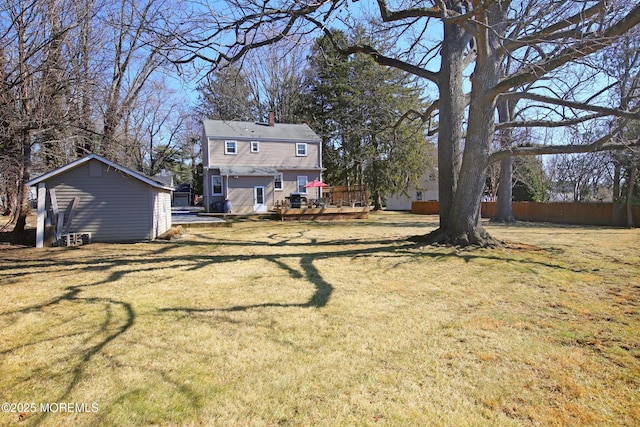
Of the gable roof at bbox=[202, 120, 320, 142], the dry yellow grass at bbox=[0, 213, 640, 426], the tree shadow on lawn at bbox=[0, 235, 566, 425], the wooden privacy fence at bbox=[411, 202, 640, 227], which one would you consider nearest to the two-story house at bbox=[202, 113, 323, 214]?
the gable roof at bbox=[202, 120, 320, 142]

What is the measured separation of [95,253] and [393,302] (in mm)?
8182

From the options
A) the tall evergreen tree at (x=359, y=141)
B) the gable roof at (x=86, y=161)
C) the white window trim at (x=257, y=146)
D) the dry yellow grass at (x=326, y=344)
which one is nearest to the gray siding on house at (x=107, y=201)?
the gable roof at (x=86, y=161)

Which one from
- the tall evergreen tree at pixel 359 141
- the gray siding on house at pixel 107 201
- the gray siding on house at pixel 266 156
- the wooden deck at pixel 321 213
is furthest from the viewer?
the tall evergreen tree at pixel 359 141

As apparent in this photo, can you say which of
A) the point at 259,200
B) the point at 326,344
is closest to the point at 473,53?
the point at 326,344

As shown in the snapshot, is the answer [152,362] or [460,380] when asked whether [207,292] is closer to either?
[152,362]

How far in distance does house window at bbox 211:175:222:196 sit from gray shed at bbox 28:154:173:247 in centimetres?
1193

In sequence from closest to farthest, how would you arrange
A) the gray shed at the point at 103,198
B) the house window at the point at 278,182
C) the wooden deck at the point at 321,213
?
1. the gray shed at the point at 103,198
2. the wooden deck at the point at 321,213
3. the house window at the point at 278,182

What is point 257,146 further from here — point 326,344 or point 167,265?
point 326,344

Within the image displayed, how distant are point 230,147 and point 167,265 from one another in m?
17.9

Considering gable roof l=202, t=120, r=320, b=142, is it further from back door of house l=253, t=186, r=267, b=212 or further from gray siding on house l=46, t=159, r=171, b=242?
gray siding on house l=46, t=159, r=171, b=242

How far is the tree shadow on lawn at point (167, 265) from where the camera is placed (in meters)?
4.11

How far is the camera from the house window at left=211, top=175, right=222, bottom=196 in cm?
2428

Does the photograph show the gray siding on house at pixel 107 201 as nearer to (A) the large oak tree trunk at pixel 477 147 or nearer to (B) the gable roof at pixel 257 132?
(A) the large oak tree trunk at pixel 477 147

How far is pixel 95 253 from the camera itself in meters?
9.61
